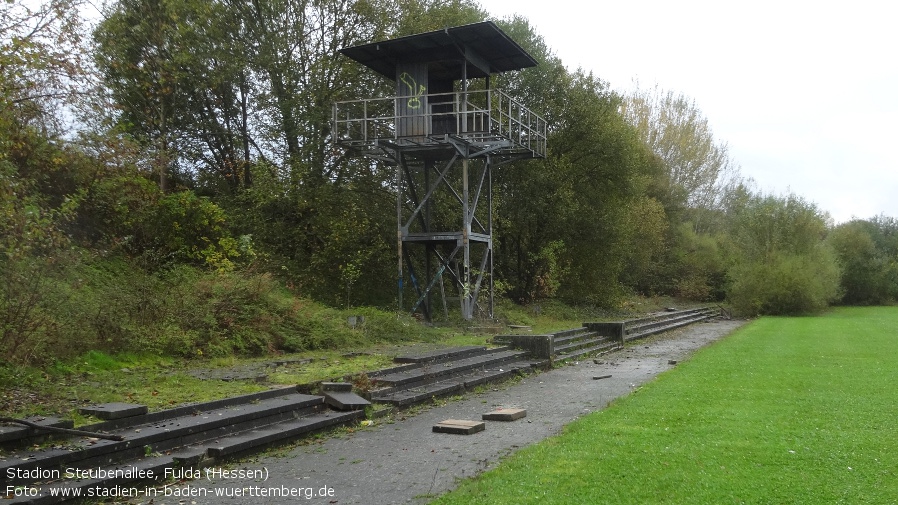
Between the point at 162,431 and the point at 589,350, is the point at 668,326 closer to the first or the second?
the point at 589,350

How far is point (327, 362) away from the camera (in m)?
13.2

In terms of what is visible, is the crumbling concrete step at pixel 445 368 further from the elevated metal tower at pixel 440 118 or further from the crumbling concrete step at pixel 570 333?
the elevated metal tower at pixel 440 118

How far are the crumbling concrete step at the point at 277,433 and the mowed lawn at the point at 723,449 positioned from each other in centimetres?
265

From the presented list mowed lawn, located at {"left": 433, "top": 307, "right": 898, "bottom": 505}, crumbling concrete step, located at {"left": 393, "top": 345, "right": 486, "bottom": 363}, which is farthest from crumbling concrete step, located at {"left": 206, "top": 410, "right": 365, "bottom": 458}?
crumbling concrete step, located at {"left": 393, "top": 345, "right": 486, "bottom": 363}

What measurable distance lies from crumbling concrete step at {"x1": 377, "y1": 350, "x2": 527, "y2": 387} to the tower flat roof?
28.4ft

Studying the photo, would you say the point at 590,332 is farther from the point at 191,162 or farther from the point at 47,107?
the point at 47,107

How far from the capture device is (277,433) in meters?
8.59

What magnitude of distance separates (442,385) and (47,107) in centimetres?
836

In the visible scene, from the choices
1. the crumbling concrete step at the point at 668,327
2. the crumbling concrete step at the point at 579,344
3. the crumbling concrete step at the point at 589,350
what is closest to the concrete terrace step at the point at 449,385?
the crumbling concrete step at the point at 589,350

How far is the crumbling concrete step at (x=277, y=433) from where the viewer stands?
25.6 feet

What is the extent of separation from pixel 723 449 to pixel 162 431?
597 cm

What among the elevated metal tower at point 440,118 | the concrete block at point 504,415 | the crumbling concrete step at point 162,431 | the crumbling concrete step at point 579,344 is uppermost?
the elevated metal tower at point 440,118

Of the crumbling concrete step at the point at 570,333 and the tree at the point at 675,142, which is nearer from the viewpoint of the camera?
the crumbling concrete step at the point at 570,333

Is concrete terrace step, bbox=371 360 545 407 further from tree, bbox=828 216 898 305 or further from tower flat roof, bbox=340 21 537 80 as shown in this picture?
tree, bbox=828 216 898 305
